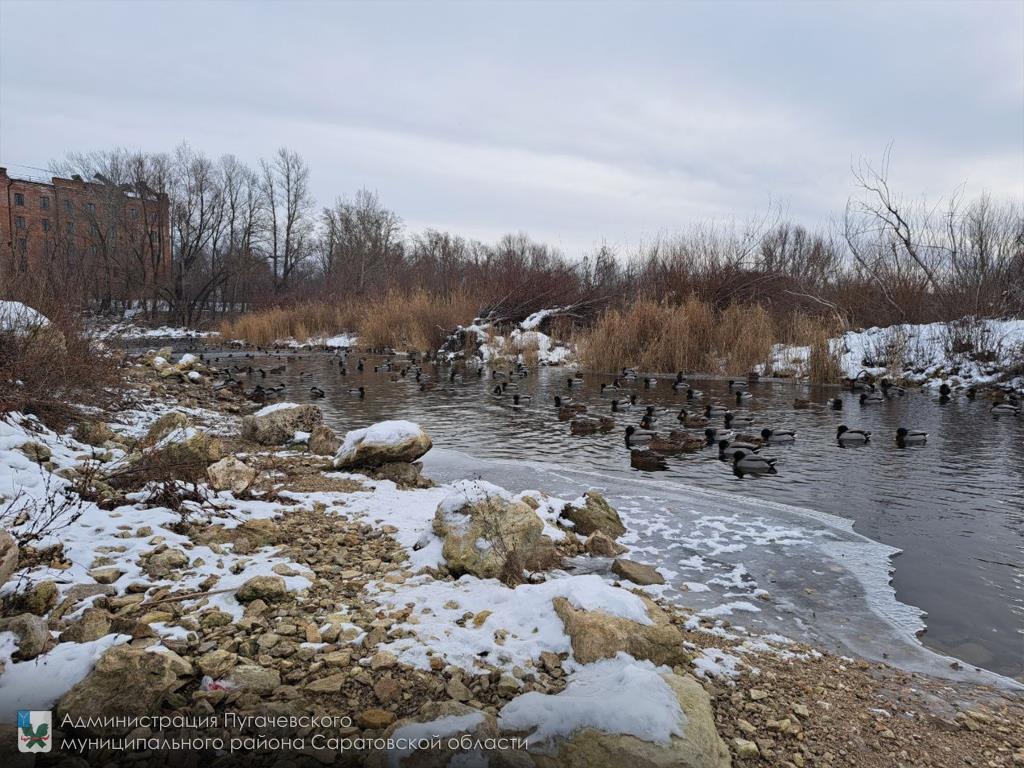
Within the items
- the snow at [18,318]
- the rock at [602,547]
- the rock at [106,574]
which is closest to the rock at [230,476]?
the rock at [106,574]

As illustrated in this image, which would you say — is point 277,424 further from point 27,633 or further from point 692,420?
point 692,420

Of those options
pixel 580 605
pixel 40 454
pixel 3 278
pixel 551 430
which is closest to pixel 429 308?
pixel 551 430

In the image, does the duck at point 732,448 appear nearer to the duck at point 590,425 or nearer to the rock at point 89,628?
the duck at point 590,425

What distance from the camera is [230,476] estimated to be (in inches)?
200

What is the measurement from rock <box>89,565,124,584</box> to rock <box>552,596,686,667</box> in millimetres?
2365

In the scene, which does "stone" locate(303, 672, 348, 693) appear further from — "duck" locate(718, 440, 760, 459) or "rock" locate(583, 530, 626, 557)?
"duck" locate(718, 440, 760, 459)

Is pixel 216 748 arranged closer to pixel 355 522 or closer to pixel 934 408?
pixel 355 522

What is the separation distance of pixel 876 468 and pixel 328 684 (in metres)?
7.48

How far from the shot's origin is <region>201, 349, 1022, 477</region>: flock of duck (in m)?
8.49

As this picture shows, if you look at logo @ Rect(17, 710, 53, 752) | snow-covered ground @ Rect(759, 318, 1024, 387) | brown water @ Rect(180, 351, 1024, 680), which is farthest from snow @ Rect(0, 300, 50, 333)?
snow-covered ground @ Rect(759, 318, 1024, 387)

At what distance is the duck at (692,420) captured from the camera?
10578mm

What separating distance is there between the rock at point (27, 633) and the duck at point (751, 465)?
677 cm

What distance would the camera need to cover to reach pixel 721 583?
418cm

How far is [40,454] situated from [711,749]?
16.7ft
